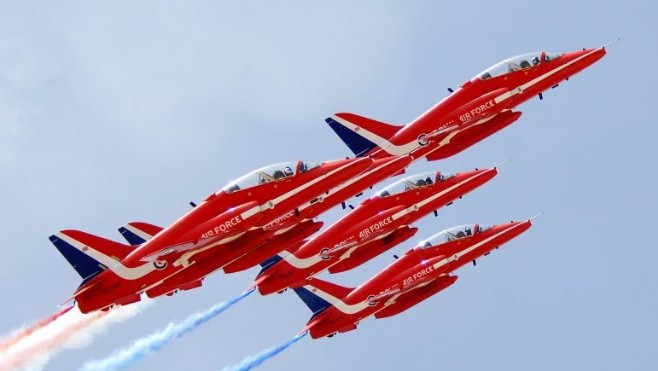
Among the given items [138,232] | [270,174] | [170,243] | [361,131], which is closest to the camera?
[170,243]

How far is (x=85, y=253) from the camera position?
8931cm

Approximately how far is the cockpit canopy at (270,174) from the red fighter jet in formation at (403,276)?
9.96 metres

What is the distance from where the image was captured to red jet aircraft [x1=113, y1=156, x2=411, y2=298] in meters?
90.8

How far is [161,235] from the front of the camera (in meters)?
89.2

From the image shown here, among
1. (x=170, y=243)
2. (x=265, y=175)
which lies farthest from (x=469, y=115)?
(x=170, y=243)

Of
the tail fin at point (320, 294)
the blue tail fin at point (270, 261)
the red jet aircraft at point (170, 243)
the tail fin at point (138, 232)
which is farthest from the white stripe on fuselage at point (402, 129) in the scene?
the tail fin at point (138, 232)

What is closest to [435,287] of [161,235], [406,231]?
[406,231]

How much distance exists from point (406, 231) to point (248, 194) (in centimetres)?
1082

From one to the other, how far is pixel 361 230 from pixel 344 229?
887 millimetres

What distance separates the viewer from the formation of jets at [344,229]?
8938 centimetres

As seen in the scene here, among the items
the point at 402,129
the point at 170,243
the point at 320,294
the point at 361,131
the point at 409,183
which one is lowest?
the point at 320,294

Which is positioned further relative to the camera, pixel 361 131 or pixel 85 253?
pixel 361 131

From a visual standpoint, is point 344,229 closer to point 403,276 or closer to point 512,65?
point 403,276

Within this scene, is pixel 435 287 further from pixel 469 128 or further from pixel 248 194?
pixel 248 194
